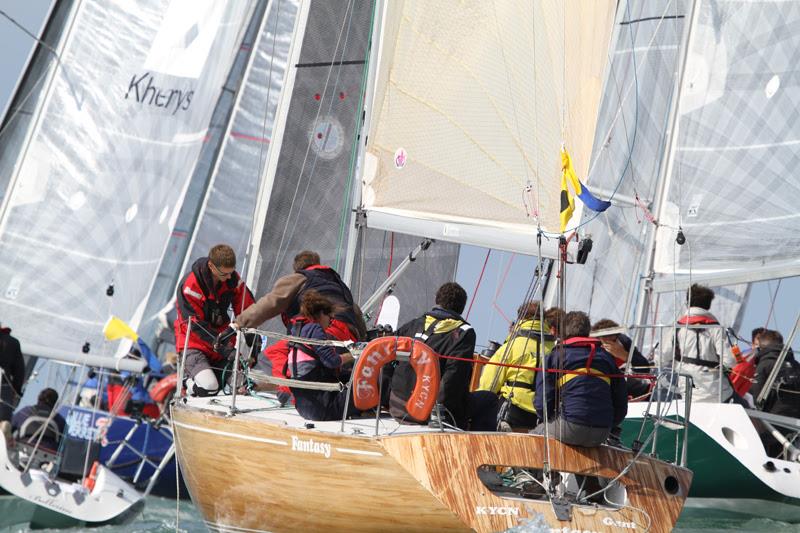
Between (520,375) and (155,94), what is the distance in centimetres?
666

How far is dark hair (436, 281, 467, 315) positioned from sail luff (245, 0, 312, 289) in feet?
11.0

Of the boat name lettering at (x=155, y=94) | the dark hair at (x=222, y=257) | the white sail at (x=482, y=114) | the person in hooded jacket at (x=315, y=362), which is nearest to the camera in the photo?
the person in hooded jacket at (x=315, y=362)

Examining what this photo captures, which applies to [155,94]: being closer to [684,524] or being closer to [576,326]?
[684,524]

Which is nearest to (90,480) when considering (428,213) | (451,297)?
(428,213)

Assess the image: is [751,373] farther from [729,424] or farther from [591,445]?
[591,445]

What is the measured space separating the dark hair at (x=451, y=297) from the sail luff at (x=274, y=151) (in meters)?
3.34

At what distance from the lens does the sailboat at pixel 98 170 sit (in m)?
12.2

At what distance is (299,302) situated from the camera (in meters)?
8.00

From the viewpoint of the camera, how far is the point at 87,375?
12086 millimetres

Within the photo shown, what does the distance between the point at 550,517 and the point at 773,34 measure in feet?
24.2

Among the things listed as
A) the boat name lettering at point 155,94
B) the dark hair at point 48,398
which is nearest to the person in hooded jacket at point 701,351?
the dark hair at point 48,398

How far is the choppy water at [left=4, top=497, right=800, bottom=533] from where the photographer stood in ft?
33.5

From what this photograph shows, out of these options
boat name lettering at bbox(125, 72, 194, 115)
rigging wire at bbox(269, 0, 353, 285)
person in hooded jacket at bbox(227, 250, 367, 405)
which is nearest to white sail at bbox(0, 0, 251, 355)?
boat name lettering at bbox(125, 72, 194, 115)

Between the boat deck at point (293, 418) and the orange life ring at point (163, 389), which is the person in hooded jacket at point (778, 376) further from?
the orange life ring at point (163, 389)
